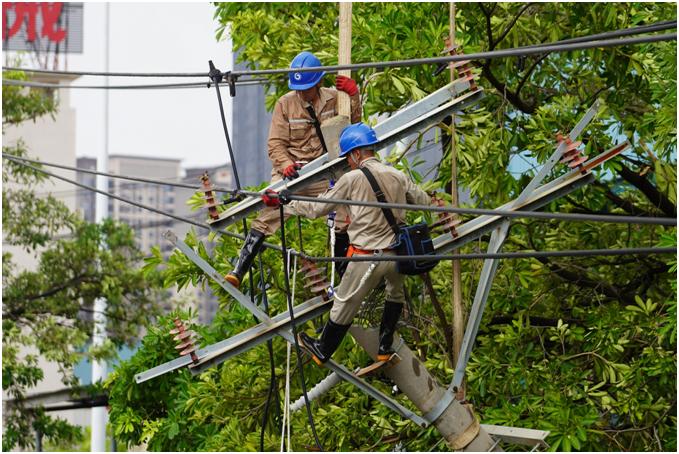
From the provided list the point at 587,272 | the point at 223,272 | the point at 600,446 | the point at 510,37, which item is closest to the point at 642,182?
the point at 587,272

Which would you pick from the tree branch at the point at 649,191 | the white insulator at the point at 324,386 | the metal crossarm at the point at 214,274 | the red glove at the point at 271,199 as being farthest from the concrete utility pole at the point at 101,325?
the red glove at the point at 271,199

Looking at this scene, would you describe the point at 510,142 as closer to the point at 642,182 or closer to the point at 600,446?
the point at 642,182

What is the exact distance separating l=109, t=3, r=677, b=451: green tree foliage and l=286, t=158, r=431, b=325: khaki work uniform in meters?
2.56

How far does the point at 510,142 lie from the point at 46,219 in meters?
11.1

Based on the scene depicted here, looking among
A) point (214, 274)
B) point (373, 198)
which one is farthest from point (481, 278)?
point (214, 274)

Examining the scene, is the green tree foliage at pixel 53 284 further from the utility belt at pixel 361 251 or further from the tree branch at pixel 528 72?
the utility belt at pixel 361 251

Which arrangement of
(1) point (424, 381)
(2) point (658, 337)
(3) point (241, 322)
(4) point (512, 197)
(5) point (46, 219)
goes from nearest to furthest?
(1) point (424, 381), (2) point (658, 337), (4) point (512, 197), (3) point (241, 322), (5) point (46, 219)

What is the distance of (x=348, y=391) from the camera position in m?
13.6


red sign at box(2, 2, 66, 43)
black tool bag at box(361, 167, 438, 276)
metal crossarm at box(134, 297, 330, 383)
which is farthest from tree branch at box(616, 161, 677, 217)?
red sign at box(2, 2, 66, 43)

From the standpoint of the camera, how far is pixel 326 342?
394 inches

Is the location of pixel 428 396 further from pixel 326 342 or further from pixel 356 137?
pixel 356 137

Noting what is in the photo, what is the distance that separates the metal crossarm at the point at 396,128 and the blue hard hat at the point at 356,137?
37cm

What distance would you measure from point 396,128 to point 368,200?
0.90 metres

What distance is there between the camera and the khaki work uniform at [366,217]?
9391mm
